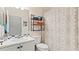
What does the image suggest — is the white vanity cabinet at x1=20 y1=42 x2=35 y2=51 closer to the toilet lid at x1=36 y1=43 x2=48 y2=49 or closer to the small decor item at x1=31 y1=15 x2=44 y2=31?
the toilet lid at x1=36 y1=43 x2=48 y2=49

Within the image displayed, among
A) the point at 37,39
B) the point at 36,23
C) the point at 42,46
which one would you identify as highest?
the point at 36,23

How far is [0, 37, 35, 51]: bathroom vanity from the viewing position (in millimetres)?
1640

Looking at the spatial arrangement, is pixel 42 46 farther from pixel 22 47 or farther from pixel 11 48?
pixel 11 48

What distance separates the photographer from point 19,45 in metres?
1.86

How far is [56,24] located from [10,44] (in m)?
1.02

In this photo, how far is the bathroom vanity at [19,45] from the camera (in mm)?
1640

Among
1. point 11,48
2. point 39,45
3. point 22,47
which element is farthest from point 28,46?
point 11,48

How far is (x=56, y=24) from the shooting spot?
7.14ft

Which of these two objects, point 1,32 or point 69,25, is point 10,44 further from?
point 69,25

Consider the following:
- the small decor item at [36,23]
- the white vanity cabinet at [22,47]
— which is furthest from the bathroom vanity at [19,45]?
the small decor item at [36,23]

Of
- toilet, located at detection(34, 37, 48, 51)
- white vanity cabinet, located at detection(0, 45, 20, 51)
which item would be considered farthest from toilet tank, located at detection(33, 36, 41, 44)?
white vanity cabinet, located at detection(0, 45, 20, 51)

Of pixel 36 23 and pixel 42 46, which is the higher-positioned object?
pixel 36 23

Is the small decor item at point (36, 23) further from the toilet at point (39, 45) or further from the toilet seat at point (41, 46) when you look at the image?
the toilet seat at point (41, 46)
